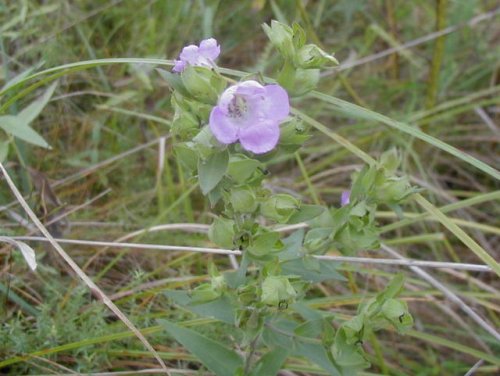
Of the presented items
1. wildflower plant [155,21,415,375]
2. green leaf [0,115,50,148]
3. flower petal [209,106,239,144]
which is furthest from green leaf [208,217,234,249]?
green leaf [0,115,50,148]

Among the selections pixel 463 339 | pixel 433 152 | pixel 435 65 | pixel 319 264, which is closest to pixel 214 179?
pixel 319 264

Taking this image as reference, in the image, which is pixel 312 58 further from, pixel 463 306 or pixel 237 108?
pixel 463 306

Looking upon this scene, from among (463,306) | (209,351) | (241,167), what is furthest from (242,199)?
(463,306)

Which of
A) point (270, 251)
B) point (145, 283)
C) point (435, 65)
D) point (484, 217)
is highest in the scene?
point (270, 251)

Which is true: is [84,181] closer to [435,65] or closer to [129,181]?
[129,181]

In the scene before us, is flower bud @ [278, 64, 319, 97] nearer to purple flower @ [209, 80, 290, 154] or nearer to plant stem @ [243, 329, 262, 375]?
purple flower @ [209, 80, 290, 154]

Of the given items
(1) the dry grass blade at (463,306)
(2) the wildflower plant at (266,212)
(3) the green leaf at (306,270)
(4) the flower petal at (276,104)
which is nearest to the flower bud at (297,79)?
(2) the wildflower plant at (266,212)
